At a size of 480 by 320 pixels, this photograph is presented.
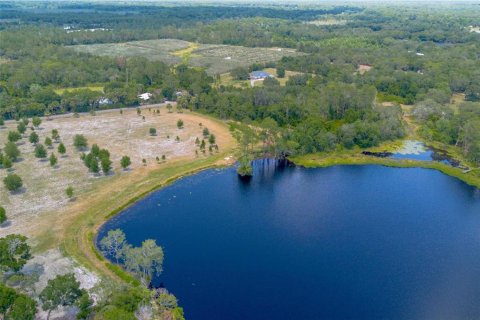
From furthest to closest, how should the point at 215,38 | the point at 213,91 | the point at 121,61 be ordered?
the point at 215,38 < the point at 121,61 < the point at 213,91

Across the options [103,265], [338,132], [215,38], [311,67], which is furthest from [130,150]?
[215,38]

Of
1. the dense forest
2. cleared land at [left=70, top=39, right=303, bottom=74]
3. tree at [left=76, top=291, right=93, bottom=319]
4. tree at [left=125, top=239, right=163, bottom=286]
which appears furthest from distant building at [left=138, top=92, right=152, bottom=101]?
tree at [left=76, top=291, right=93, bottom=319]

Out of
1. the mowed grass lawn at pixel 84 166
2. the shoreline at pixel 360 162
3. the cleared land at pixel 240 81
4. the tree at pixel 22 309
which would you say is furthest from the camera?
the cleared land at pixel 240 81

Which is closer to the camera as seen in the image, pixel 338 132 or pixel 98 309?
pixel 98 309

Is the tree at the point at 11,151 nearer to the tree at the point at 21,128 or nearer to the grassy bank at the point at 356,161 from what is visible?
the tree at the point at 21,128

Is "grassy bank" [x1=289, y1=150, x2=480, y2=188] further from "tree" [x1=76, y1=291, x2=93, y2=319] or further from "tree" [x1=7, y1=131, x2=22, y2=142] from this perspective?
"tree" [x1=7, y1=131, x2=22, y2=142]

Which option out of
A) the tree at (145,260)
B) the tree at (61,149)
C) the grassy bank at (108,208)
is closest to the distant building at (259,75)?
the grassy bank at (108,208)

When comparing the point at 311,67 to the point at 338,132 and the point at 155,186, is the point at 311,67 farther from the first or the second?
the point at 155,186
